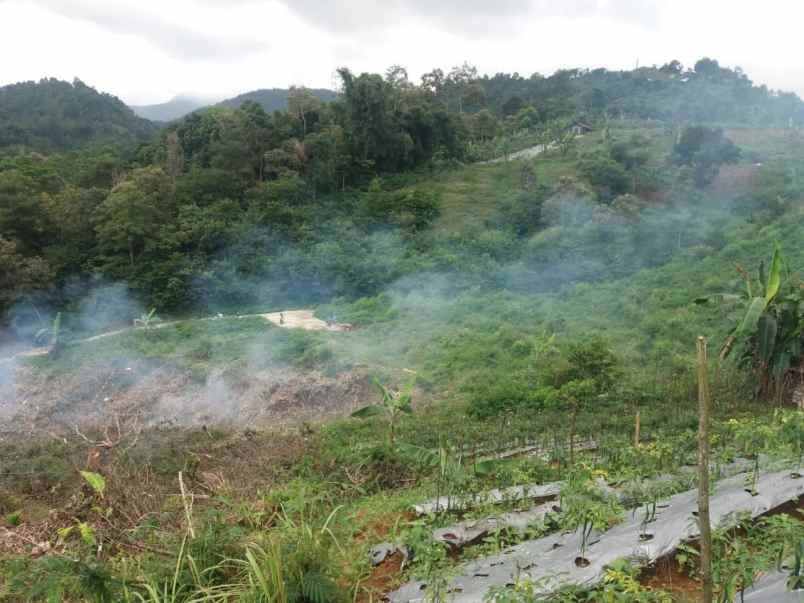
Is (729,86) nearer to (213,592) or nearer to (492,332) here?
(492,332)

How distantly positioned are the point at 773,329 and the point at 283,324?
418 inches

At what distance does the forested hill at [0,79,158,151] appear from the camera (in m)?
34.2

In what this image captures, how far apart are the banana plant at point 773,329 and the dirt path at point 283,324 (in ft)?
29.0

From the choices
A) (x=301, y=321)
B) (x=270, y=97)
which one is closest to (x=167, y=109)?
(x=270, y=97)

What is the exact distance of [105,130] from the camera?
3884cm

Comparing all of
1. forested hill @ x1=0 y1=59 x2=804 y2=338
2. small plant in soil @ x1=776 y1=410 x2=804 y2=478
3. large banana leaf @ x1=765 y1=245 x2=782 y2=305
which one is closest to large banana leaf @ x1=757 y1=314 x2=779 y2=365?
large banana leaf @ x1=765 y1=245 x2=782 y2=305

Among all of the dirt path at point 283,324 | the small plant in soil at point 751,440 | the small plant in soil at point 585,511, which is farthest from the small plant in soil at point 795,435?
the dirt path at point 283,324

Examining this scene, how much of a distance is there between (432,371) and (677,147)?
14456 millimetres

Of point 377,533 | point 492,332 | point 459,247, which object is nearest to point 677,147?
point 459,247

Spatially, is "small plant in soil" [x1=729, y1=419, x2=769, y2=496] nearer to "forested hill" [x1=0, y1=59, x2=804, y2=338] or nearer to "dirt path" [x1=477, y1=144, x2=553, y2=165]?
"forested hill" [x1=0, y1=59, x2=804, y2=338]

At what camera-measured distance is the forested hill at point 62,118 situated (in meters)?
34.2

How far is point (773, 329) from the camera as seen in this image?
6676 millimetres

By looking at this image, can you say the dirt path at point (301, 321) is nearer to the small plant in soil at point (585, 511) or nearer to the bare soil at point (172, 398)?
the bare soil at point (172, 398)

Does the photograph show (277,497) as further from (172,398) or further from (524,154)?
(524,154)
